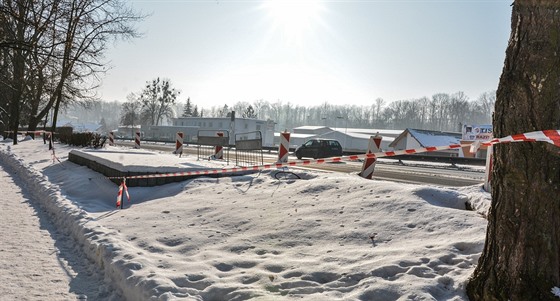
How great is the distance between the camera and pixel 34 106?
2952 centimetres

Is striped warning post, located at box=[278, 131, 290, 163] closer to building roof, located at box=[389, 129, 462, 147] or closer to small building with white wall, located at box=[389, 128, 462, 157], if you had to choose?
small building with white wall, located at box=[389, 128, 462, 157]

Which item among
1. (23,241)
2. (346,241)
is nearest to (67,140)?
(23,241)

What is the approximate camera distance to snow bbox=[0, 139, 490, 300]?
351cm

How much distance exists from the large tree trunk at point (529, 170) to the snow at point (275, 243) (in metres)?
0.51

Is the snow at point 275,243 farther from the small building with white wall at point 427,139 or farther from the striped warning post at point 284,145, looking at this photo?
the small building with white wall at point 427,139

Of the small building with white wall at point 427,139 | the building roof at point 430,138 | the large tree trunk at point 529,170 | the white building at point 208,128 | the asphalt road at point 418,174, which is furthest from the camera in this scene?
the white building at point 208,128

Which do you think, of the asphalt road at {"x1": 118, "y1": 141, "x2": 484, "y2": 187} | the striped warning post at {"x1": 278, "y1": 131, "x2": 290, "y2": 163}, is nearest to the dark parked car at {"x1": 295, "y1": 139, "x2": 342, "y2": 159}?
the asphalt road at {"x1": 118, "y1": 141, "x2": 484, "y2": 187}

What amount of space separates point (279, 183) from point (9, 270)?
4325mm

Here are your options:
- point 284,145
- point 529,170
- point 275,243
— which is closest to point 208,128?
point 284,145

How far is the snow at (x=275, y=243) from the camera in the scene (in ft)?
11.5

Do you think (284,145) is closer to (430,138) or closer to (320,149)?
(320,149)

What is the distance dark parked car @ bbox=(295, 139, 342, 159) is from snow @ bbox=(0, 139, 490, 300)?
1828 cm

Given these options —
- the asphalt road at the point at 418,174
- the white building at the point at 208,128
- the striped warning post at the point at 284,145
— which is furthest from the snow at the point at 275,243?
the white building at the point at 208,128

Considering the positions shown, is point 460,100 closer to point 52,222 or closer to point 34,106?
point 34,106
